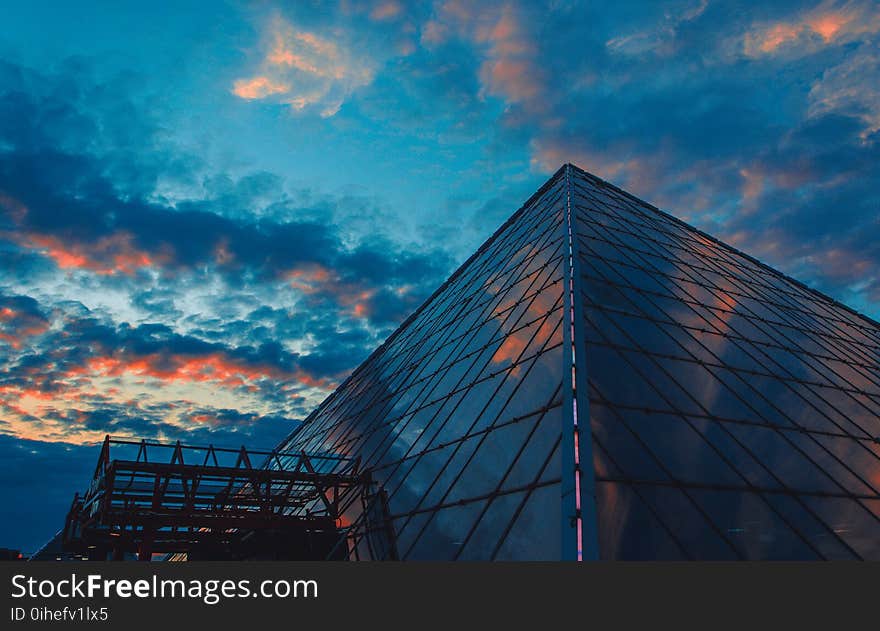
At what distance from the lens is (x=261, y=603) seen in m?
7.36

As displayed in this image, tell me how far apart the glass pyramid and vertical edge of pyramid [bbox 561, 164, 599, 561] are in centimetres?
3

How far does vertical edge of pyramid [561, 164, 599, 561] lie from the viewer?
805 centimetres

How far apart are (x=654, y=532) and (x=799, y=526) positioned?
342 cm

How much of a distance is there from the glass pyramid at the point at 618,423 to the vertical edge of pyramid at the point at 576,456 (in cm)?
3

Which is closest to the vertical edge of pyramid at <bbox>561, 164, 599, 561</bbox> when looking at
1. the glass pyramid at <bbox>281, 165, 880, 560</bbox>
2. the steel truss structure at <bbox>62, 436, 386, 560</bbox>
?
the glass pyramid at <bbox>281, 165, 880, 560</bbox>

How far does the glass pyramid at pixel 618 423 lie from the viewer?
9242mm

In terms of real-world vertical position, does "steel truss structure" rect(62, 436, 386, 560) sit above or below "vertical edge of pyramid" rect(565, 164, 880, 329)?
below

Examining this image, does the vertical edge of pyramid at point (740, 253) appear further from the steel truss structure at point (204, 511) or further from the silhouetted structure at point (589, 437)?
the steel truss structure at point (204, 511)

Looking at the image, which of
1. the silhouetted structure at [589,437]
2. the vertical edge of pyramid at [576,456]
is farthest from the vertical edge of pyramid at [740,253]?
the vertical edge of pyramid at [576,456]

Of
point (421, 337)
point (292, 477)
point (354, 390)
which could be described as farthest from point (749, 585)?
point (354, 390)

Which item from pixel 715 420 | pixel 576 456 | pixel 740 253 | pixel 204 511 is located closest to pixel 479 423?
pixel 576 456

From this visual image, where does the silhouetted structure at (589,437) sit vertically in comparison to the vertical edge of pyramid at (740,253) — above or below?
below

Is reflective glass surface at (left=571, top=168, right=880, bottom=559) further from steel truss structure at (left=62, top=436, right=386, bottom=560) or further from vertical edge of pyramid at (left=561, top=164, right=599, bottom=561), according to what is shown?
steel truss structure at (left=62, top=436, right=386, bottom=560)

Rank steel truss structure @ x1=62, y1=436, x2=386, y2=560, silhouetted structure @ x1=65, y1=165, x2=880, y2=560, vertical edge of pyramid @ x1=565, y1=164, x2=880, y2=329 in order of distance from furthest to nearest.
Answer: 1. vertical edge of pyramid @ x1=565, y1=164, x2=880, y2=329
2. steel truss structure @ x1=62, y1=436, x2=386, y2=560
3. silhouetted structure @ x1=65, y1=165, x2=880, y2=560
